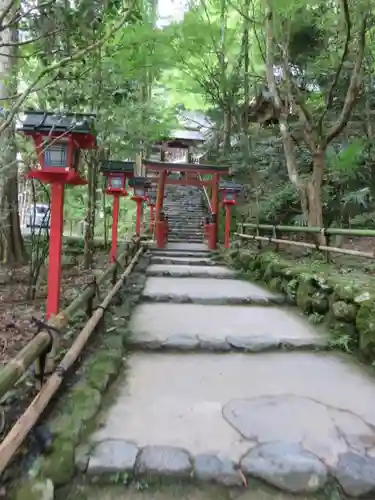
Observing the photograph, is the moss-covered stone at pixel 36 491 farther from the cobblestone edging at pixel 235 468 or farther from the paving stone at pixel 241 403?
the paving stone at pixel 241 403

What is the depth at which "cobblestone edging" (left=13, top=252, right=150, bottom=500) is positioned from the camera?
1.64 m

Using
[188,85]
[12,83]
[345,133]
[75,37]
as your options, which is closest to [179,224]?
[188,85]

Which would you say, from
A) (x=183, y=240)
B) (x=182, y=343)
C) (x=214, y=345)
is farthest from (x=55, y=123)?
(x=183, y=240)

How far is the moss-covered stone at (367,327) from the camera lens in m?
3.13

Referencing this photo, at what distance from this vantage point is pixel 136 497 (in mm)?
1660

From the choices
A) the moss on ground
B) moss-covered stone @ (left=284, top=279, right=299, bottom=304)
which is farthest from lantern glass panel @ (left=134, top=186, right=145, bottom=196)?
the moss on ground

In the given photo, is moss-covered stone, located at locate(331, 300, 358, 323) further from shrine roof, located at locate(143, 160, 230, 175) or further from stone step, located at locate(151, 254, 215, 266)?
shrine roof, located at locate(143, 160, 230, 175)

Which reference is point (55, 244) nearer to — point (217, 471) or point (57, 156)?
point (57, 156)

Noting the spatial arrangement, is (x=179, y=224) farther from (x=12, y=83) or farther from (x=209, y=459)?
(x=209, y=459)

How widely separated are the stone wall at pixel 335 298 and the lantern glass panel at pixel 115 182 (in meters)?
3.03

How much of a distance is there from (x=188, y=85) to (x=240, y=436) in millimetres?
13656

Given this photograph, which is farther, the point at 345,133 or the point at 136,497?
the point at 345,133

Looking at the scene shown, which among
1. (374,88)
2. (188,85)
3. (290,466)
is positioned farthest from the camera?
(188,85)

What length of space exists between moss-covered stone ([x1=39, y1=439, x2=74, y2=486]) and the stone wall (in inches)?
96.2
